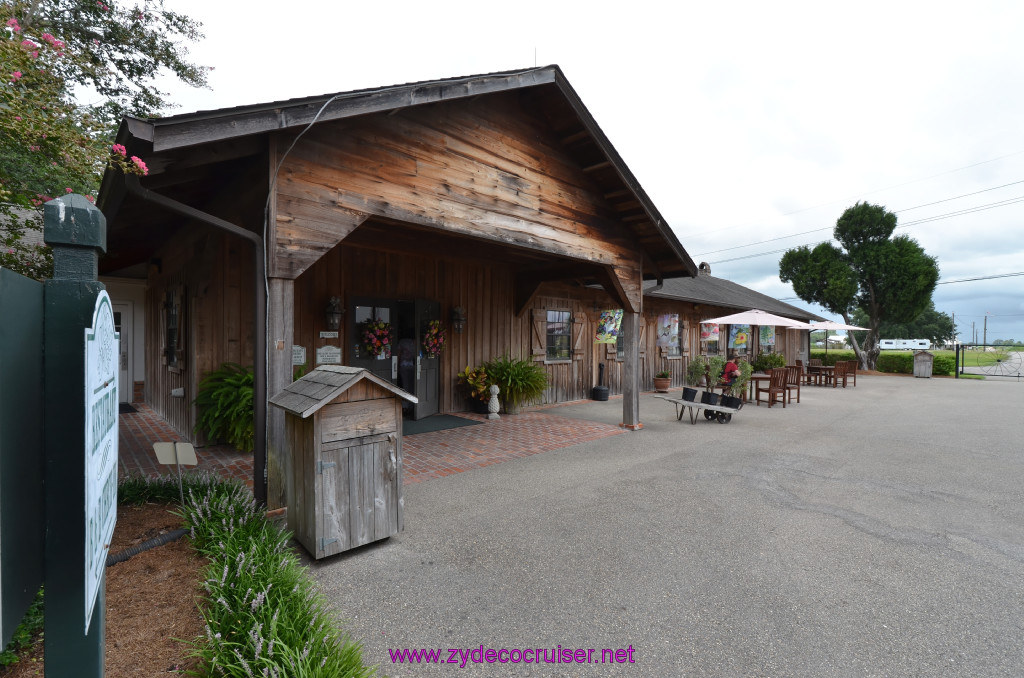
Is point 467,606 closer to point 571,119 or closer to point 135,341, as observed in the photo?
point 571,119

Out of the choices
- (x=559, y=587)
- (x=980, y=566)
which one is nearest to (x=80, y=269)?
(x=559, y=587)

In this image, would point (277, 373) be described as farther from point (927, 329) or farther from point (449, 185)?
point (927, 329)

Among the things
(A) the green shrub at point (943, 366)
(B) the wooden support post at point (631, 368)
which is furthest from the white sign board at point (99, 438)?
(A) the green shrub at point (943, 366)

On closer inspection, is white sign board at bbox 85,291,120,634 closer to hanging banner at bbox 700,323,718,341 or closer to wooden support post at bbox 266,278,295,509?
wooden support post at bbox 266,278,295,509

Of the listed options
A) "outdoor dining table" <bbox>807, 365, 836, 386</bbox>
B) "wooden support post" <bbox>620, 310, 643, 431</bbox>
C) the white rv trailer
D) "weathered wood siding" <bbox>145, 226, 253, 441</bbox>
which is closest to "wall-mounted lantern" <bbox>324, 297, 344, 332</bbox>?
"weathered wood siding" <bbox>145, 226, 253, 441</bbox>

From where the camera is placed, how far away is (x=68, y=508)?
3.43ft

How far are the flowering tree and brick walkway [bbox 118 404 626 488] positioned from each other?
2567mm

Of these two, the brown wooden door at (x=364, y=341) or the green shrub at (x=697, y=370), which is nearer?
the brown wooden door at (x=364, y=341)

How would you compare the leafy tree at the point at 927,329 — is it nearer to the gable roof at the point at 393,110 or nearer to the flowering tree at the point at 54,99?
the gable roof at the point at 393,110

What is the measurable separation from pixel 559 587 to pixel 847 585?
1.91 meters

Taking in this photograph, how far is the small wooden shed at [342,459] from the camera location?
320cm

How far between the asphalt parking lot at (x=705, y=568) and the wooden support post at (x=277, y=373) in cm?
→ 98

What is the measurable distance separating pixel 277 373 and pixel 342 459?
1.12 metres

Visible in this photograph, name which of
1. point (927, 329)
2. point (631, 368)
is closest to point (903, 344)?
point (927, 329)
